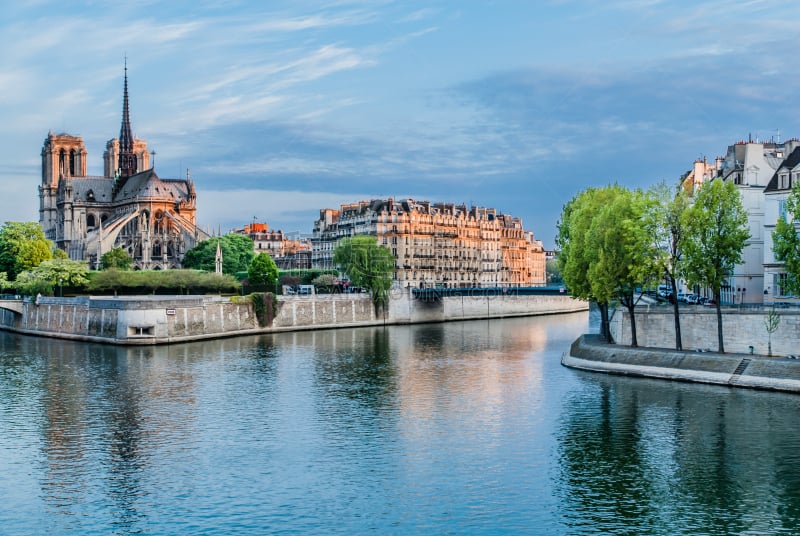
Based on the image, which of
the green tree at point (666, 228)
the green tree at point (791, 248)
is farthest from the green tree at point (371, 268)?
the green tree at point (791, 248)

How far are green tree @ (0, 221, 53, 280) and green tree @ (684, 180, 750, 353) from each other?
227 ft

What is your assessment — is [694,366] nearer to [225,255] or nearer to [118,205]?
[225,255]

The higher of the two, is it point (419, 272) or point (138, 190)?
point (138, 190)

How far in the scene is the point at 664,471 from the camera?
27.9 m

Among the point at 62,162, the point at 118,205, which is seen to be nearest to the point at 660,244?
the point at 118,205

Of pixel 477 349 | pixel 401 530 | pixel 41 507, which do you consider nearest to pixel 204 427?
pixel 41 507

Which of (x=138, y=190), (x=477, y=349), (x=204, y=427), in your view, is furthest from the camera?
(x=138, y=190)

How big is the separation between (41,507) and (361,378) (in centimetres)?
2379

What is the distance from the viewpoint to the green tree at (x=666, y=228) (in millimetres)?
44500

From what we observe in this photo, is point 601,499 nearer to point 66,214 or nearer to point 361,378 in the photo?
point 361,378

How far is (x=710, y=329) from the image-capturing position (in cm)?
4544

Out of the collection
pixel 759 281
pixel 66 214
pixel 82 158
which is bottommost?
pixel 759 281

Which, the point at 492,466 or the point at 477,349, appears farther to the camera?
the point at 477,349

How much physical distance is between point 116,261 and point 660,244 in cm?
7942
